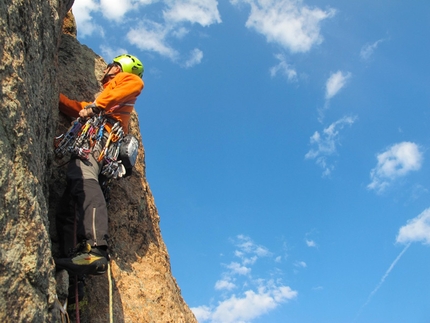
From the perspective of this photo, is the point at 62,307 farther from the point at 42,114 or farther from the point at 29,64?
the point at 29,64

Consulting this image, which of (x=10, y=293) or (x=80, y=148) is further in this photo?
(x=80, y=148)

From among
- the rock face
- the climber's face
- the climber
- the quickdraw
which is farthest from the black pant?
the climber's face

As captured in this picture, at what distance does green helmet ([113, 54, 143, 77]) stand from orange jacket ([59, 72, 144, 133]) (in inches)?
21.9

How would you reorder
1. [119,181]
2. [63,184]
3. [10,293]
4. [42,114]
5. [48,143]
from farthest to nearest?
[119,181] < [63,184] < [48,143] < [42,114] < [10,293]

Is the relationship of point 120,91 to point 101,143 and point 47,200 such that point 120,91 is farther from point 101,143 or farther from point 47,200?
point 47,200

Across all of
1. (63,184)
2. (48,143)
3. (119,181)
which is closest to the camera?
(48,143)

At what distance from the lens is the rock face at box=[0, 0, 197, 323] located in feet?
13.5

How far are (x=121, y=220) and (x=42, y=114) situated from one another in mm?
2280

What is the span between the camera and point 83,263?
5.23m

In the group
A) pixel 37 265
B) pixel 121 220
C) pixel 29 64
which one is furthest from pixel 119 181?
pixel 37 265

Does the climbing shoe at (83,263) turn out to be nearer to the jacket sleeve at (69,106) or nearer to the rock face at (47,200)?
the rock face at (47,200)

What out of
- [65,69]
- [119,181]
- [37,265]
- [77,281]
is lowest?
[37,265]

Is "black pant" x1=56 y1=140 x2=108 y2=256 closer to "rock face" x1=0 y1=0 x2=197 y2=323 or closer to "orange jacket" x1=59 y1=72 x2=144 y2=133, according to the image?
"rock face" x1=0 y1=0 x2=197 y2=323

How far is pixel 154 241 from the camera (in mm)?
7809
